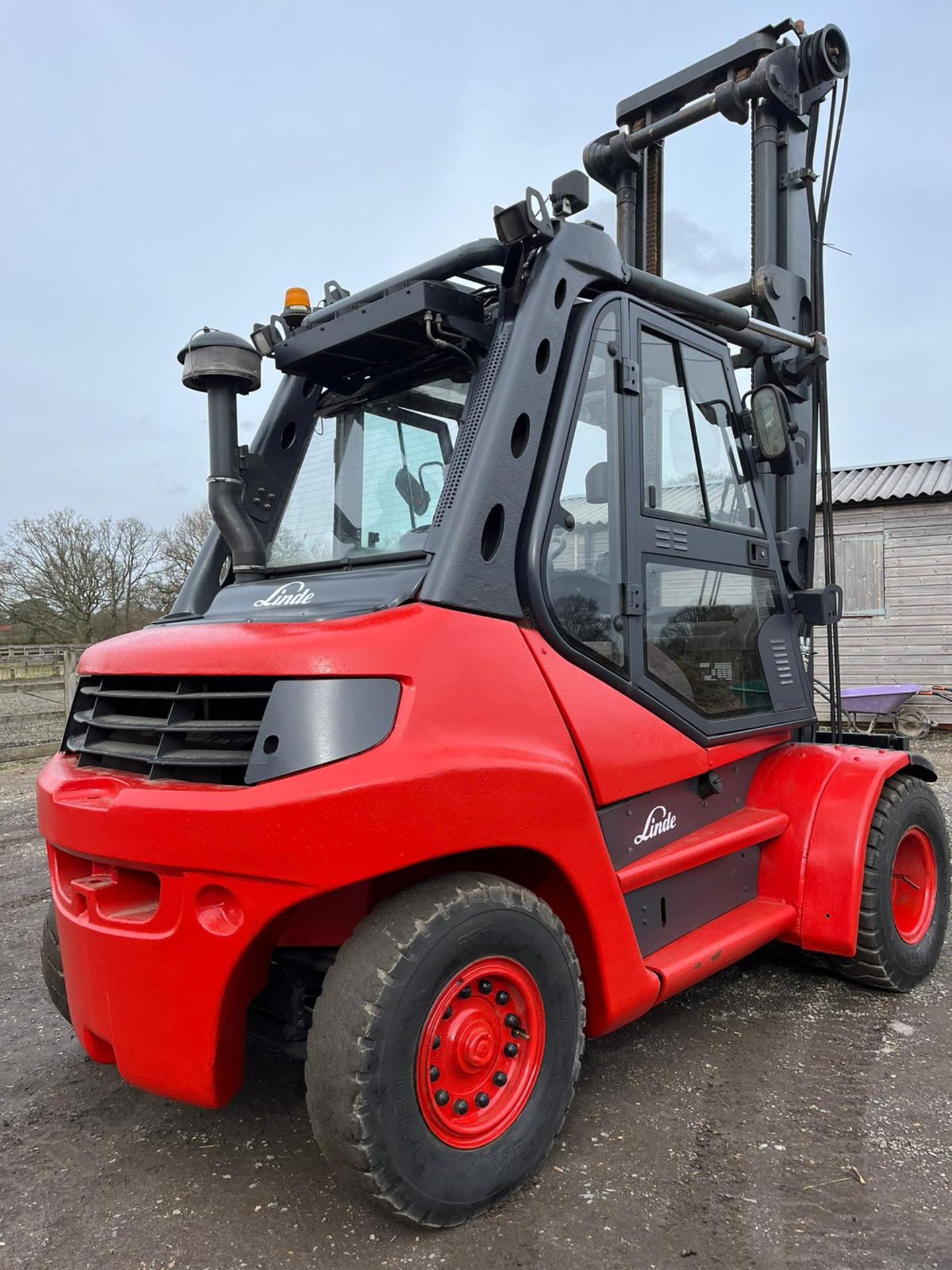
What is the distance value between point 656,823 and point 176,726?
66.4 inches

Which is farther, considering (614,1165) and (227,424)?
(227,424)

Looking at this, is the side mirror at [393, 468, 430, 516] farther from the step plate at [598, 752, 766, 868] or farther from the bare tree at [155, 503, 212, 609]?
the bare tree at [155, 503, 212, 609]

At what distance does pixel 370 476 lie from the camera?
11.7 ft

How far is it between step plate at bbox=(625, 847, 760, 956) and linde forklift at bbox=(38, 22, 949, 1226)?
0.02 meters

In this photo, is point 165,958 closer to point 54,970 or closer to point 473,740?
point 473,740

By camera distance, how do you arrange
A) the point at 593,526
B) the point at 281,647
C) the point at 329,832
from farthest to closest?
the point at 593,526 < the point at 281,647 < the point at 329,832

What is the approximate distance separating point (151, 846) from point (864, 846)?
283cm

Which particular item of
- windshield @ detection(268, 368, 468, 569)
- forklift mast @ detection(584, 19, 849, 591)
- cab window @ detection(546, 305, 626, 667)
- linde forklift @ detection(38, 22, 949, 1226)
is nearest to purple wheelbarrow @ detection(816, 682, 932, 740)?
forklift mast @ detection(584, 19, 849, 591)

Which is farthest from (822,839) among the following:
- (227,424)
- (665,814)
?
(227,424)

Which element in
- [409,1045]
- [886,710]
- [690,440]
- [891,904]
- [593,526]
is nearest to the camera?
[409,1045]

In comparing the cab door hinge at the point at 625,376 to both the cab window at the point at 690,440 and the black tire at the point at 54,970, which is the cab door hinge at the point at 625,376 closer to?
the cab window at the point at 690,440

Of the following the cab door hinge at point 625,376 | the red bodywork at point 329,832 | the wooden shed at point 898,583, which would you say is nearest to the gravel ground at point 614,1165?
the red bodywork at point 329,832

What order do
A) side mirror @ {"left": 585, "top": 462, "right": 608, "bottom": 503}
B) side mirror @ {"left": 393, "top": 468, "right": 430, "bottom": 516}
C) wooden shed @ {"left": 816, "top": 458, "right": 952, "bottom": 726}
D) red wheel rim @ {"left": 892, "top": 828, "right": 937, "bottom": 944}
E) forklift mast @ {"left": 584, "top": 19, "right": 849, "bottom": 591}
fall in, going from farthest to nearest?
1. wooden shed @ {"left": 816, "top": 458, "right": 952, "bottom": 726}
2. forklift mast @ {"left": 584, "top": 19, "right": 849, "bottom": 591}
3. red wheel rim @ {"left": 892, "top": 828, "right": 937, "bottom": 944}
4. side mirror @ {"left": 393, "top": 468, "right": 430, "bottom": 516}
5. side mirror @ {"left": 585, "top": 462, "right": 608, "bottom": 503}

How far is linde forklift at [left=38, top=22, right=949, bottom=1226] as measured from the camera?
2.38m
